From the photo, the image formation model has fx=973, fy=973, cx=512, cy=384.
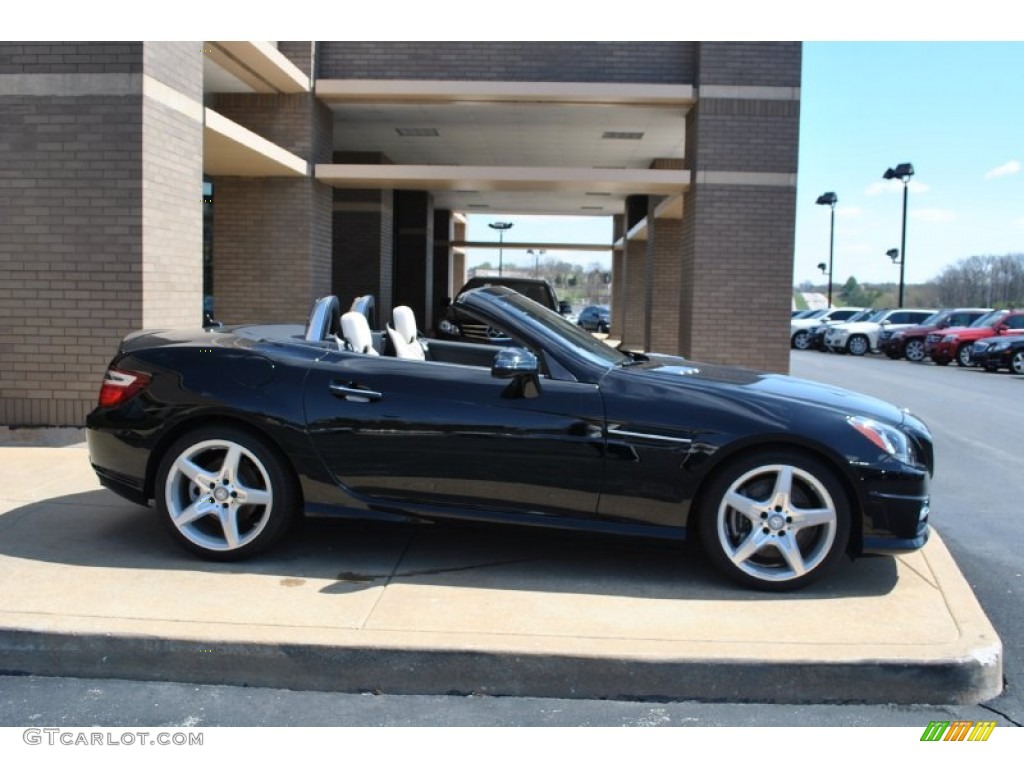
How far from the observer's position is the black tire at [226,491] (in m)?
4.66

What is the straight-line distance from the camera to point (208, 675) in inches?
146

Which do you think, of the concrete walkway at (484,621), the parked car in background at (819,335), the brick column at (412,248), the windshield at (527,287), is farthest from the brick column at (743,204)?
the parked car in background at (819,335)

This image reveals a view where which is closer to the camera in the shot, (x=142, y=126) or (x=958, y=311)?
(x=142, y=126)

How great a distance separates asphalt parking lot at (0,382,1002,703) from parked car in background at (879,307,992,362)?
2485 cm

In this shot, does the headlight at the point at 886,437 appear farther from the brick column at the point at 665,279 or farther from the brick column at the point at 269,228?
the brick column at the point at 665,279

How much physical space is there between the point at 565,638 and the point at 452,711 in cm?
55

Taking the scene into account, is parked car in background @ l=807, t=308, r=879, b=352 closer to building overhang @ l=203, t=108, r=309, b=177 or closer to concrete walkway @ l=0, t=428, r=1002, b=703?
building overhang @ l=203, t=108, r=309, b=177

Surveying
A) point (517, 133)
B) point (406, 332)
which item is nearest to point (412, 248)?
point (517, 133)

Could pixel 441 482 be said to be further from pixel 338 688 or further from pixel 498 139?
pixel 498 139

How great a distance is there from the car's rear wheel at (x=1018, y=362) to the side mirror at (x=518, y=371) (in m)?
21.7

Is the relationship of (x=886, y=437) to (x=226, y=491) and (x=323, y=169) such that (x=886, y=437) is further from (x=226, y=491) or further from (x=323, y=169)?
(x=323, y=169)

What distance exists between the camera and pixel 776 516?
4.40 meters

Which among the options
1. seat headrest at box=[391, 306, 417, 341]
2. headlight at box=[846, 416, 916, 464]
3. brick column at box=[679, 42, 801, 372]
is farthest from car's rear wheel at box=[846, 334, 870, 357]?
headlight at box=[846, 416, 916, 464]
